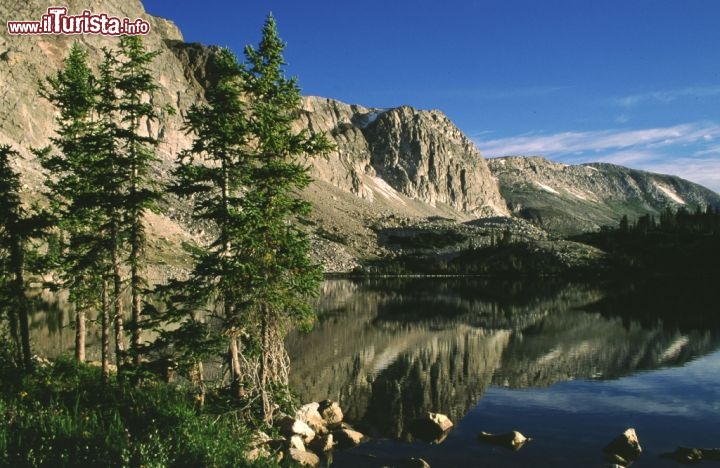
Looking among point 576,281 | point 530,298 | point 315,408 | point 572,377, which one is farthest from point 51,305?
point 576,281

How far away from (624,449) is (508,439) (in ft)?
15.7

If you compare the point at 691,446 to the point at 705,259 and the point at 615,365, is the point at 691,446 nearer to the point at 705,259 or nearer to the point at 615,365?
the point at 615,365

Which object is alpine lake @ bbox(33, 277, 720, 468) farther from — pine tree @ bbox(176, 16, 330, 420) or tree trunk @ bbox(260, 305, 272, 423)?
pine tree @ bbox(176, 16, 330, 420)

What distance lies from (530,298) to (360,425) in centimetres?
8868

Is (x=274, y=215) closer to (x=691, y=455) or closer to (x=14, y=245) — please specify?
(x=14, y=245)

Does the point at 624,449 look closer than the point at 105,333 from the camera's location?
Yes

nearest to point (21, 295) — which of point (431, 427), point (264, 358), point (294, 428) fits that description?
point (264, 358)

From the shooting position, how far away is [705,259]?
16575 centimetres

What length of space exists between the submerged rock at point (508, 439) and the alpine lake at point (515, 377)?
0.37m

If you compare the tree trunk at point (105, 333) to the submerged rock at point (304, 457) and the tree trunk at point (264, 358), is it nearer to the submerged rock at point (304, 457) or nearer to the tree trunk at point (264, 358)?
the tree trunk at point (264, 358)

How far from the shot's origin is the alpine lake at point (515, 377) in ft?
80.7

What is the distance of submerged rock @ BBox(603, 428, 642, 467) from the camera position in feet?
73.7

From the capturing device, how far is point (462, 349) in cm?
5194

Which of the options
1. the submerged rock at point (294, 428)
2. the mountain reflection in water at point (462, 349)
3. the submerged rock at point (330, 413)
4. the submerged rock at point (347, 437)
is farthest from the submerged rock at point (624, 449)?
the submerged rock at point (294, 428)
